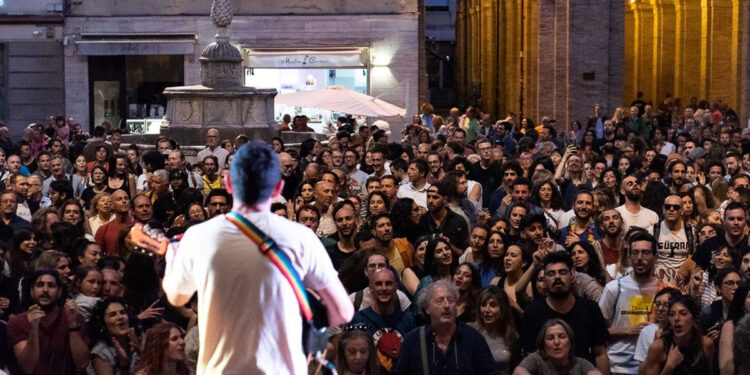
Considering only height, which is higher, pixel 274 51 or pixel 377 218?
pixel 274 51

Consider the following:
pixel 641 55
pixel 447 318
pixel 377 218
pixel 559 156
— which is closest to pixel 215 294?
pixel 447 318

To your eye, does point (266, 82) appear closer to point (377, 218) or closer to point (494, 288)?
point (377, 218)

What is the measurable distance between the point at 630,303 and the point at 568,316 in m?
0.93

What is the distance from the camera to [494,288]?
10.5 metres

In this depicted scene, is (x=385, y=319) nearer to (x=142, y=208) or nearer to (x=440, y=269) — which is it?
(x=440, y=269)

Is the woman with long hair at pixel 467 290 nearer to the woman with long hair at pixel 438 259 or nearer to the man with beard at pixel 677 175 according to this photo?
the woman with long hair at pixel 438 259

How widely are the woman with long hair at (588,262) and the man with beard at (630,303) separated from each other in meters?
0.58

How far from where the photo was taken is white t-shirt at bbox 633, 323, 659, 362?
404 inches

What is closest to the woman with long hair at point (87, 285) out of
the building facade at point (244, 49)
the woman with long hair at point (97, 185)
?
the woman with long hair at point (97, 185)

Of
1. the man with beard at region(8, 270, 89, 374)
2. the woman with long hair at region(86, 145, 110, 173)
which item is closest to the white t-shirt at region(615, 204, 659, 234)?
the man with beard at region(8, 270, 89, 374)

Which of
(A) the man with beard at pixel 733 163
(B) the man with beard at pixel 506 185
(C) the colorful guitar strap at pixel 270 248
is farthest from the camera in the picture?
(A) the man with beard at pixel 733 163

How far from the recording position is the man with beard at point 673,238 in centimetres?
1333

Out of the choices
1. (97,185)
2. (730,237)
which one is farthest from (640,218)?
(97,185)

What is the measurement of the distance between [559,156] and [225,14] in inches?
309
